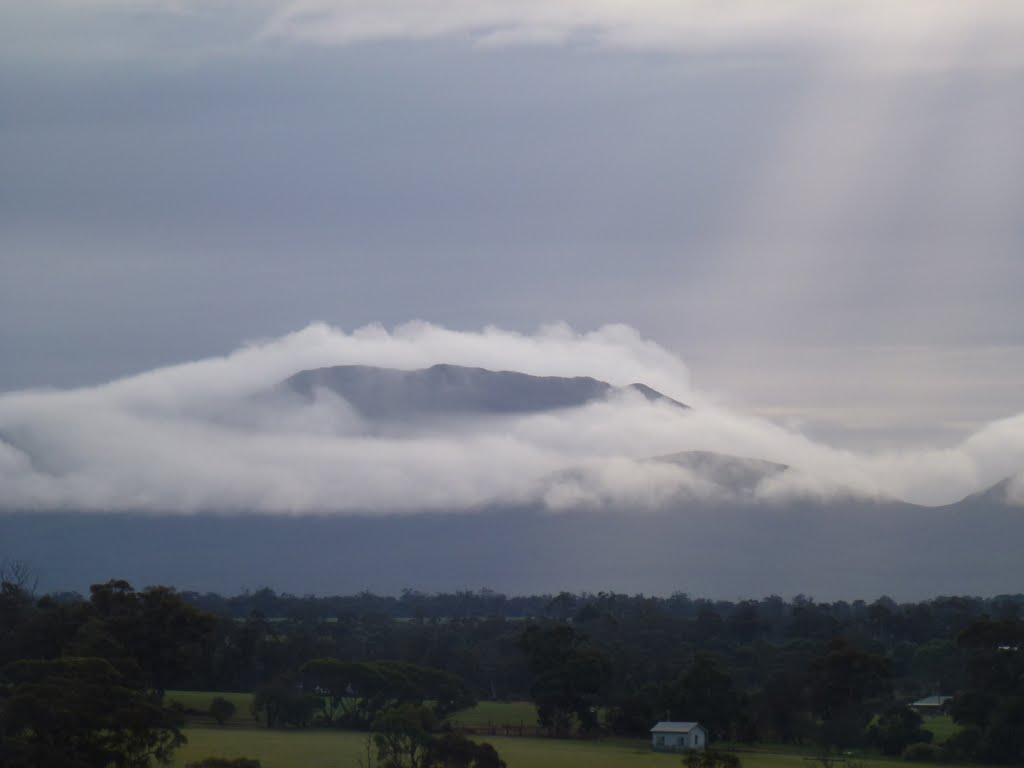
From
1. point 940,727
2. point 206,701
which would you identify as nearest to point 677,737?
point 940,727

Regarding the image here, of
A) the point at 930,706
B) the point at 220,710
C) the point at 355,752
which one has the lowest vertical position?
the point at 355,752

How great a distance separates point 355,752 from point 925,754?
2641cm

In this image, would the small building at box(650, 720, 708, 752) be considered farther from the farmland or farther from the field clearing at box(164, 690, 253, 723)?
the field clearing at box(164, 690, 253, 723)

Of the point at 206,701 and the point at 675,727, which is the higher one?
the point at 206,701

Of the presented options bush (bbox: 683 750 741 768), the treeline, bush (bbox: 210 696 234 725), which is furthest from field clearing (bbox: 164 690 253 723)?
bush (bbox: 683 750 741 768)

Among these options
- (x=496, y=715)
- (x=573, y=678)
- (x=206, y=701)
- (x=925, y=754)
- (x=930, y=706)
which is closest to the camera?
(x=925, y=754)

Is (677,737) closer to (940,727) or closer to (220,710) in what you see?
(940,727)

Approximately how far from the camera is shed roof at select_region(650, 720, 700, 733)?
67.5 m

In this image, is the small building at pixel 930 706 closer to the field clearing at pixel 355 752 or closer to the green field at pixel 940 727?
the green field at pixel 940 727

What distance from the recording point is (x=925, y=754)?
65312 millimetres

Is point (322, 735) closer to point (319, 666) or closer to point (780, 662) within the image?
point (319, 666)

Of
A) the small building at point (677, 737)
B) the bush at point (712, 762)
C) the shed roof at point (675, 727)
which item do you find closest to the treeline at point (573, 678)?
the shed roof at point (675, 727)

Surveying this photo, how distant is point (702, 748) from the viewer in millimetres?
66875

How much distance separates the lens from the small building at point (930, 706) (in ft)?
270
